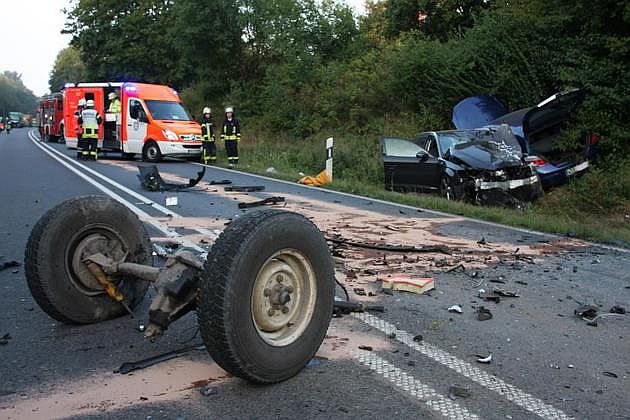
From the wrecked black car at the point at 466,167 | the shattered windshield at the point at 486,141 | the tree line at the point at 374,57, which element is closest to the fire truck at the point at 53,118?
the tree line at the point at 374,57

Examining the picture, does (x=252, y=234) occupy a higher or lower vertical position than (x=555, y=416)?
higher

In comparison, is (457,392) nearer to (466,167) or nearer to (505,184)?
(505,184)

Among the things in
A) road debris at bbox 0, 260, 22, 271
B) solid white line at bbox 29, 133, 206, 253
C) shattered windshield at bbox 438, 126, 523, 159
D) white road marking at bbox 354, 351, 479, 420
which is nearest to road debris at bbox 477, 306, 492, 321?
white road marking at bbox 354, 351, 479, 420

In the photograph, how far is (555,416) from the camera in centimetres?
293

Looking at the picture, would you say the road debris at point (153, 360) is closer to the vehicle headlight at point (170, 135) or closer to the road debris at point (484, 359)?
the road debris at point (484, 359)

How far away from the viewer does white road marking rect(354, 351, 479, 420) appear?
2957 mm

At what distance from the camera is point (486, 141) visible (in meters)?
11.4

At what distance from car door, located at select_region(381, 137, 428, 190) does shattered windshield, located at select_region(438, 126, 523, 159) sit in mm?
553

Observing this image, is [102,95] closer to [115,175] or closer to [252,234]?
[115,175]

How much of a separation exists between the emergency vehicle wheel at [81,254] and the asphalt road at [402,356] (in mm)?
169

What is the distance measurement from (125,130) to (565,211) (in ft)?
50.6

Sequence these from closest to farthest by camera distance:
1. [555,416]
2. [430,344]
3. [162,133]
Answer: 1. [555,416]
2. [430,344]
3. [162,133]

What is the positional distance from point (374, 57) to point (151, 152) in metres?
10.4

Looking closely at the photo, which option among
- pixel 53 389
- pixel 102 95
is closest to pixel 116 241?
pixel 53 389
